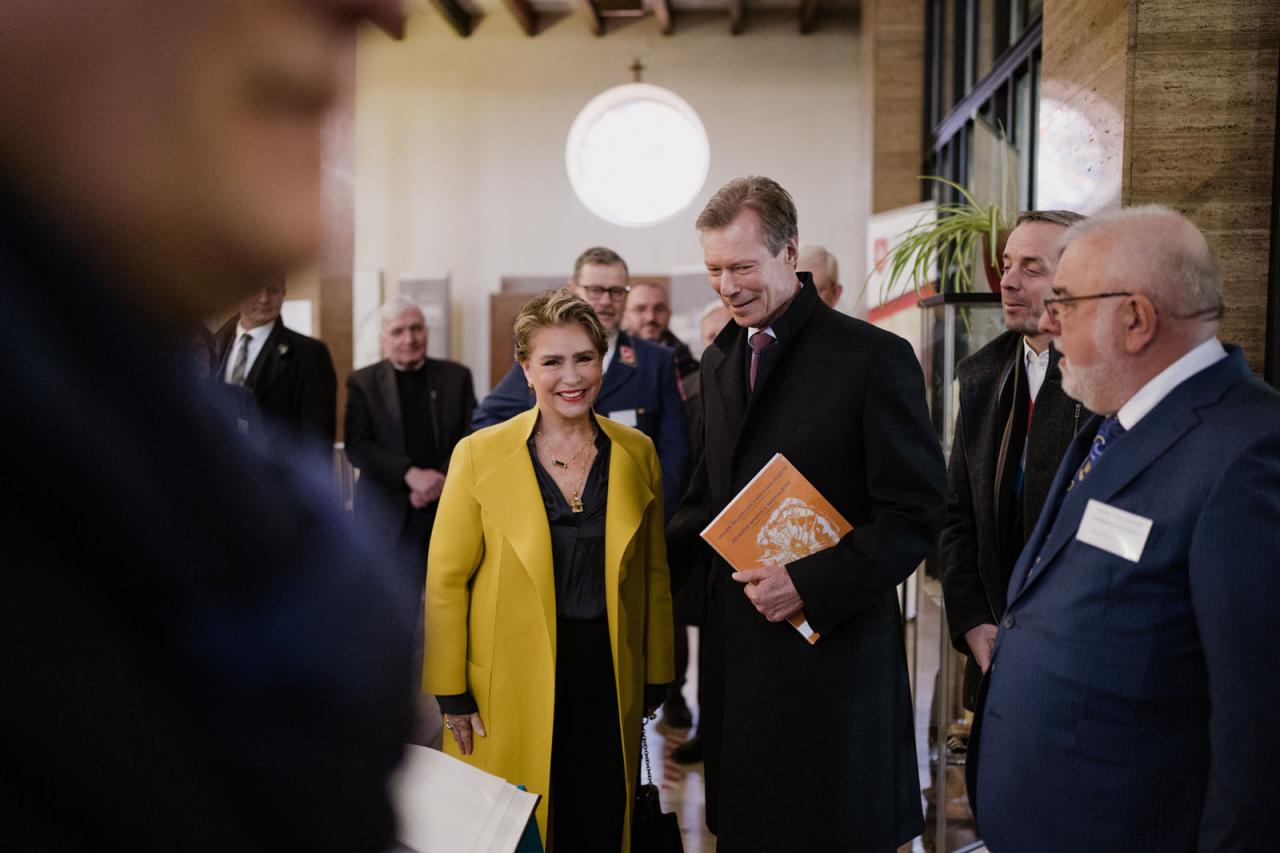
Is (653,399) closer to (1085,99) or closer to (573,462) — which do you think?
(573,462)

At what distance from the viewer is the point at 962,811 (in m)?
3.33

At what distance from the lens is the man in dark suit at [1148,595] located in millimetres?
1344

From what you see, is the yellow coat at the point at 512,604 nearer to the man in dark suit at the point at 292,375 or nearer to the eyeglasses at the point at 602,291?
the eyeglasses at the point at 602,291

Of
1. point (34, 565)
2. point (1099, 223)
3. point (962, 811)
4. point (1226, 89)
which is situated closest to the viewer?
point (34, 565)

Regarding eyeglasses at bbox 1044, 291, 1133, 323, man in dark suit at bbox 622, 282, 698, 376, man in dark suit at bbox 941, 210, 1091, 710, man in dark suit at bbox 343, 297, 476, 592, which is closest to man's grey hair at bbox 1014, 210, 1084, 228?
man in dark suit at bbox 941, 210, 1091, 710

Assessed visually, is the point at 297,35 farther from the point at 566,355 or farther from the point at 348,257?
the point at 566,355

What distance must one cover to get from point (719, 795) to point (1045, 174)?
7.66ft

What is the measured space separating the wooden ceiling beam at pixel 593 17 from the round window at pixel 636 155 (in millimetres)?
598

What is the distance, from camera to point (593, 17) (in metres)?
9.55

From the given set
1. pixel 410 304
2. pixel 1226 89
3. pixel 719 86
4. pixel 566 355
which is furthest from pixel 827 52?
pixel 566 355

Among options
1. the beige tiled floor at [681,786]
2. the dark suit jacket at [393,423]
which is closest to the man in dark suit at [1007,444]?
the beige tiled floor at [681,786]

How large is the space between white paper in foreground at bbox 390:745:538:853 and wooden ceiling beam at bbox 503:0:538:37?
9059 mm

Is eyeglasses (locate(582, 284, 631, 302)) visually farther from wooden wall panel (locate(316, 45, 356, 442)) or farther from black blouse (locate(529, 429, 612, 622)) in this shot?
wooden wall panel (locate(316, 45, 356, 442))

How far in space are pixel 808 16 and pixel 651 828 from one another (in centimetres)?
867
